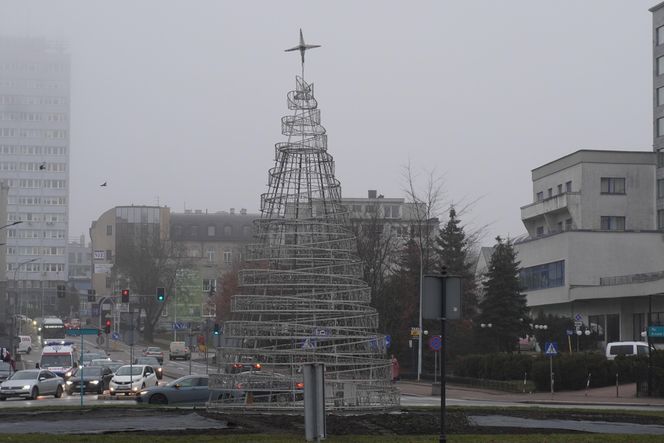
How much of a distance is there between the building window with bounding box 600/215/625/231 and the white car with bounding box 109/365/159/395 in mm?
52167

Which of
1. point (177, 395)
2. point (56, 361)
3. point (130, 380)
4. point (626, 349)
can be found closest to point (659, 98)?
point (626, 349)

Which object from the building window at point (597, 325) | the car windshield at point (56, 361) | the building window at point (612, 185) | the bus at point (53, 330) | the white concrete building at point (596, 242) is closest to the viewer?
the car windshield at point (56, 361)

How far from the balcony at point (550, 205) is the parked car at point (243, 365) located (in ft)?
226

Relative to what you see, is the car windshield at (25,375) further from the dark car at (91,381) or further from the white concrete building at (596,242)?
the white concrete building at (596,242)

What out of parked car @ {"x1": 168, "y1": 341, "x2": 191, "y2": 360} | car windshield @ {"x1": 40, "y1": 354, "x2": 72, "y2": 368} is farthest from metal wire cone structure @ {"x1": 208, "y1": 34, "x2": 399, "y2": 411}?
parked car @ {"x1": 168, "y1": 341, "x2": 191, "y2": 360}

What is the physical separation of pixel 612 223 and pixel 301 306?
2776 inches

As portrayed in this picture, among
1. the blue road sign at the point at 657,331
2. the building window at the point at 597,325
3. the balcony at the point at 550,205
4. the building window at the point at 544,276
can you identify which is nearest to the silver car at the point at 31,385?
the blue road sign at the point at 657,331

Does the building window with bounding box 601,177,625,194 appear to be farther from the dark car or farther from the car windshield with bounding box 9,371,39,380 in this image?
the car windshield with bounding box 9,371,39,380

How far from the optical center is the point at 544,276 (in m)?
90.9

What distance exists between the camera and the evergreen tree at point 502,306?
70.4 metres

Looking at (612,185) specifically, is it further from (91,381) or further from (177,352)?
(91,381)

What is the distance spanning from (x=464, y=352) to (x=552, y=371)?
784 inches

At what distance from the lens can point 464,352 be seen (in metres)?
72.4

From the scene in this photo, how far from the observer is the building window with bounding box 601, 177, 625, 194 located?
91.2m
